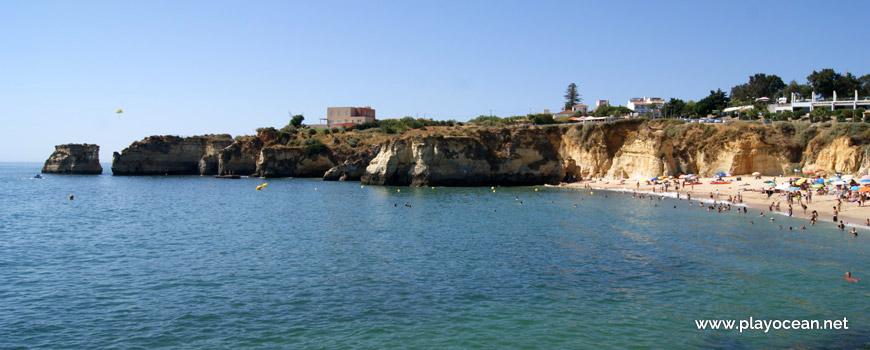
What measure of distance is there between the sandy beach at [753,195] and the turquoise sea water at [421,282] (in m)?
3.66

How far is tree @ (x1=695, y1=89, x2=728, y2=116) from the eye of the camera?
304ft

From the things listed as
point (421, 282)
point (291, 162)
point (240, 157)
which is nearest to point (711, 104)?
point (291, 162)

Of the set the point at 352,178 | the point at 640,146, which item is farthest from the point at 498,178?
→ the point at 352,178

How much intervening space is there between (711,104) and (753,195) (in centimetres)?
5278

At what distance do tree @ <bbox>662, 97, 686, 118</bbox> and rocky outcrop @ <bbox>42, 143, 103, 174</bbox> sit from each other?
102499 millimetres

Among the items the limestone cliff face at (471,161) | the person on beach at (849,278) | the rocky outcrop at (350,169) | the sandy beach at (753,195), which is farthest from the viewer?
the rocky outcrop at (350,169)

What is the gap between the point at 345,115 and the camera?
121688 millimetres

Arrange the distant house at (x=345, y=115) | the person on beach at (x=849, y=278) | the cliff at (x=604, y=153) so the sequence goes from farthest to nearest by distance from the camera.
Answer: the distant house at (x=345, y=115), the cliff at (x=604, y=153), the person on beach at (x=849, y=278)

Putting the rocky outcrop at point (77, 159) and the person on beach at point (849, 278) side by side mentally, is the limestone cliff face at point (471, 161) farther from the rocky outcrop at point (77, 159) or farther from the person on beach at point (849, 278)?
the rocky outcrop at point (77, 159)

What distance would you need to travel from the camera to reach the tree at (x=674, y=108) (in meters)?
96.6

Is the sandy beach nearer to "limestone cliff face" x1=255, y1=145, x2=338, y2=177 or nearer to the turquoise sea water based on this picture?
the turquoise sea water

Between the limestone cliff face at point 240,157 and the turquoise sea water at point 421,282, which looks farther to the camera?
the limestone cliff face at point 240,157

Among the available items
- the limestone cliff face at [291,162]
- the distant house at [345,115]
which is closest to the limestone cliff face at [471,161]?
the limestone cliff face at [291,162]

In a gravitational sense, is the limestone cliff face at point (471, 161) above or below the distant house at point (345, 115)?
below
